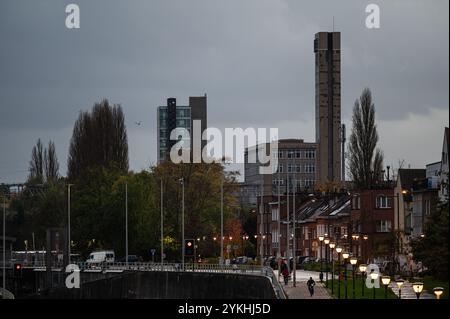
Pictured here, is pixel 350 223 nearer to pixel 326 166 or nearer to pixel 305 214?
pixel 305 214

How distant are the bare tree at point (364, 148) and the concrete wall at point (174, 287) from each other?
19479mm

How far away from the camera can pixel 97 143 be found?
149 metres

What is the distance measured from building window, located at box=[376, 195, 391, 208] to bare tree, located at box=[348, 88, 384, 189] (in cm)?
122

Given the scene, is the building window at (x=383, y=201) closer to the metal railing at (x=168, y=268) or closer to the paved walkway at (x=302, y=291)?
the metal railing at (x=168, y=268)

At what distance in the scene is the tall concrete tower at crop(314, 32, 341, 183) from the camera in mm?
186750

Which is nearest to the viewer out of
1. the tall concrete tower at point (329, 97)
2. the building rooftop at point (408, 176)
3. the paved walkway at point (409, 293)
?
the paved walkway at point (409, 293)

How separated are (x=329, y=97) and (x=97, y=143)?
45.1 meters

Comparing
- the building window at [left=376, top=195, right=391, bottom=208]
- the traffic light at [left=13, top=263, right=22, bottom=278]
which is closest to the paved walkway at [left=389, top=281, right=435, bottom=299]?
the traffic light at [left=13, top=263, right=22, bottom=278]

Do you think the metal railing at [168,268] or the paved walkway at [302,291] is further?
the metal railing at [168,268]

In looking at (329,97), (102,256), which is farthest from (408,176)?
(329,97)

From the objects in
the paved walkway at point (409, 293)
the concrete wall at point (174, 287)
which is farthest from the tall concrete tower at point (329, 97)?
the paved walkway at point (409, 293)

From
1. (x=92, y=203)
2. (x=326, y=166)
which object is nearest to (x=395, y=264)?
(x=92, y=203)

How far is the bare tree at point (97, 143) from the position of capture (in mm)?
148625
